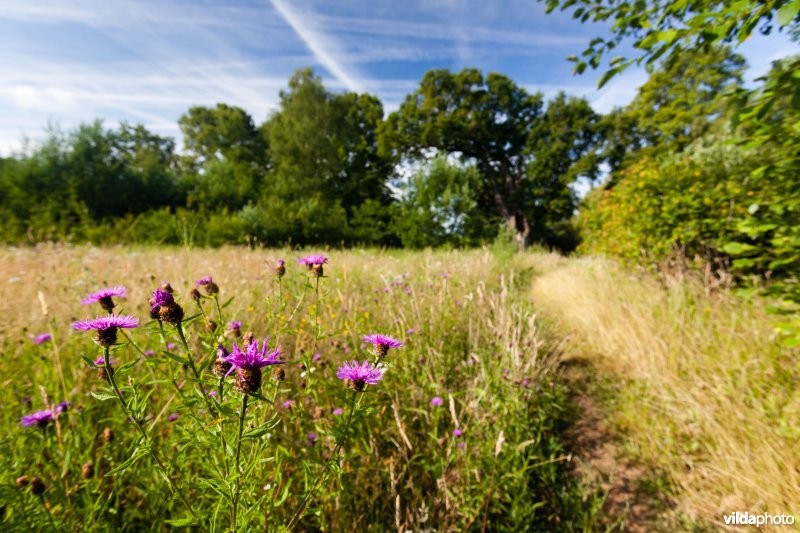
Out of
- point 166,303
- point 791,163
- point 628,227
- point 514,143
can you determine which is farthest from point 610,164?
point 166,303

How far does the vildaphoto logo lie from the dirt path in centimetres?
26

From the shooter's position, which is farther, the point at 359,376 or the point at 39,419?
the point at 39,419

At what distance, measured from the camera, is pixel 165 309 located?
2.40ft

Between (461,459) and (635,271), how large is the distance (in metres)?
4.76

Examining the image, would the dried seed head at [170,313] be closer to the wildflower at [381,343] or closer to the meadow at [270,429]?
the meadow at [270,429]

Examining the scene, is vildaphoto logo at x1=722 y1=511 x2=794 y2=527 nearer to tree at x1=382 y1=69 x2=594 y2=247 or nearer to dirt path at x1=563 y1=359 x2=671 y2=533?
dirt path at x1=563 y1=359 x2=671 y2=533

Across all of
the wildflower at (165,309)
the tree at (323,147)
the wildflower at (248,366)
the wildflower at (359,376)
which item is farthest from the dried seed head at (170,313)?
the tree at (323,147)

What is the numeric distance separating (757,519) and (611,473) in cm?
55

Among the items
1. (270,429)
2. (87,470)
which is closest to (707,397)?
(270,429)

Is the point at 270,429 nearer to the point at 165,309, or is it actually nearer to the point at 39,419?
the point at 165,309

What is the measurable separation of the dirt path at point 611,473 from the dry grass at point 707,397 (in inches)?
4.5

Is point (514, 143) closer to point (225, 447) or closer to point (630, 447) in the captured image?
point (630, 447)

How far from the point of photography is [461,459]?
1469 mm

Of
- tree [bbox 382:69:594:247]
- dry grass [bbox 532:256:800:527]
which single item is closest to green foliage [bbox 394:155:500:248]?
tree [bbox 382:69:594:247]
